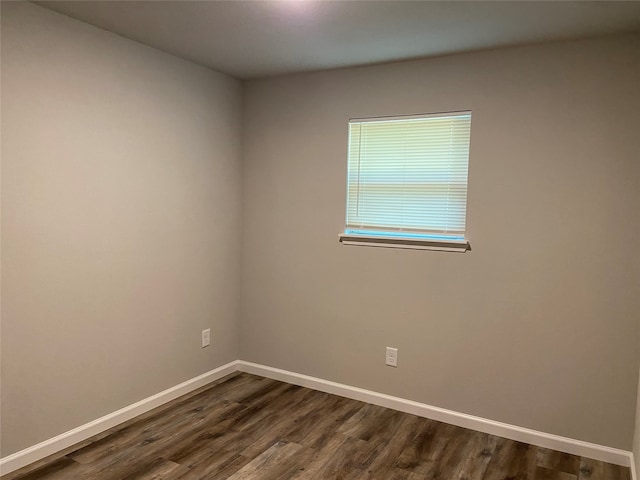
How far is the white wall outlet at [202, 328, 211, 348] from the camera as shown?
3492mm

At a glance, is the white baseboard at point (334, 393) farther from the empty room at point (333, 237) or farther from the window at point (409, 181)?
the window at point (409, 181)

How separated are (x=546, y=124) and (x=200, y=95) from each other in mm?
2229

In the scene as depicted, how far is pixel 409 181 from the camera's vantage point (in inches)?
122

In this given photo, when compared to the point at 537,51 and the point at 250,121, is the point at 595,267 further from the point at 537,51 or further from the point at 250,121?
the point at 250,121

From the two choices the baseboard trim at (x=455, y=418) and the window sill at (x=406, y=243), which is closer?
the baseboard trim at (x=455, y=418)

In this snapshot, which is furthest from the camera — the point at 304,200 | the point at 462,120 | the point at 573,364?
the point at 304,200

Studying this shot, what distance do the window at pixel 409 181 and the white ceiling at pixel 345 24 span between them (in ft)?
1.49

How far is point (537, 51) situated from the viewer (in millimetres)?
2625

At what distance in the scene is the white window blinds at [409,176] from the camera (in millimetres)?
2922

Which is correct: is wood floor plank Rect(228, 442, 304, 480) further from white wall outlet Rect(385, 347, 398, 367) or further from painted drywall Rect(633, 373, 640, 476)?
painted drywall Rect(633, 373, 640, 476)

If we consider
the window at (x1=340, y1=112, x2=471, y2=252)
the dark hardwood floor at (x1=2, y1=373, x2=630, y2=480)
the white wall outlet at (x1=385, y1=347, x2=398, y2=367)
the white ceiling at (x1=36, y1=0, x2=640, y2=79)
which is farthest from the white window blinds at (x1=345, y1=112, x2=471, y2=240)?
the dark hardwood floor at (x1=2, y1=373, x2=630, y2=480)

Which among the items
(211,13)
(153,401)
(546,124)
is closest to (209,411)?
(153,401)

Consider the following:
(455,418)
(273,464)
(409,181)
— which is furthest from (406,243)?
(273,464)

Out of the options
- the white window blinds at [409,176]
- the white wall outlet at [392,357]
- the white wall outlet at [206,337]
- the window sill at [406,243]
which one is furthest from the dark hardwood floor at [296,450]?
the white window blinds at [409,176]
